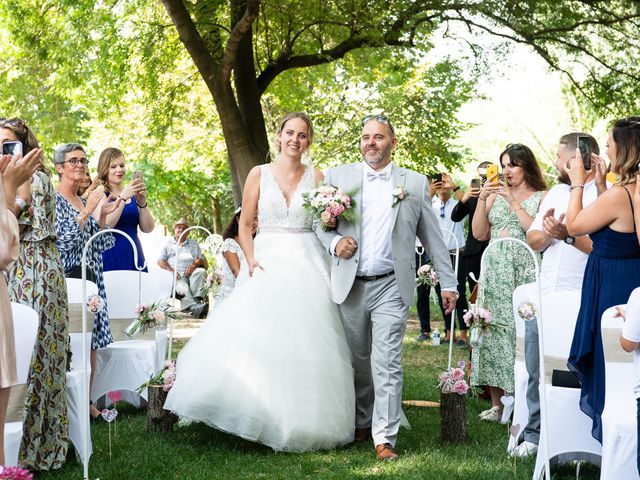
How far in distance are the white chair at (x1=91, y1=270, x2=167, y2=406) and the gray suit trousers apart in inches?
77.0

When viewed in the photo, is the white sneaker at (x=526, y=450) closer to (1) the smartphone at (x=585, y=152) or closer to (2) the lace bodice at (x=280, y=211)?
(1) the smartphone at (x=585, y=152)

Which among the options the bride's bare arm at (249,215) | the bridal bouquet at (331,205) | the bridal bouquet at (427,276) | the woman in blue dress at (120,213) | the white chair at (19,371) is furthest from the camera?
Answer: the bridal bouquet at (427,276)

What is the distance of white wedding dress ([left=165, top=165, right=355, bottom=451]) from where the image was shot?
6.19 metres

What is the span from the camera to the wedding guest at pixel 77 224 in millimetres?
6789

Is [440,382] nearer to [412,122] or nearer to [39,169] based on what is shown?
[39,169]

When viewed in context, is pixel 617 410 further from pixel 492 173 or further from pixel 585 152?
pixel 492 173

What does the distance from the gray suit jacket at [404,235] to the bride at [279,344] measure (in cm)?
32

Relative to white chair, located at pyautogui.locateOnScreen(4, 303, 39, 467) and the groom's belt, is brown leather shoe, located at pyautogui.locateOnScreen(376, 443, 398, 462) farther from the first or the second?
white chair, located at pyautogui.locateOnScreen(4, 303, 39, 467)

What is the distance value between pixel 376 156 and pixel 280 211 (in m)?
0.97

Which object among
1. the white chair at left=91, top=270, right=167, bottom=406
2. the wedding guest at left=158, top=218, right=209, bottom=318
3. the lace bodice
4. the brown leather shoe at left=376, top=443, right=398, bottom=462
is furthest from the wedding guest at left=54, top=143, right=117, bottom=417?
the wedding guest at left=158, top=218, right=209, bottom=318

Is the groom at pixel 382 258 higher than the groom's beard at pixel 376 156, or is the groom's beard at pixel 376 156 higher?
the groom's beard at pixel 376 156

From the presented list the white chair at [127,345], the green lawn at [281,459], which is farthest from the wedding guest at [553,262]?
the white chair at [127,345]

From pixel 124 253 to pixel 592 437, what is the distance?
4688mm

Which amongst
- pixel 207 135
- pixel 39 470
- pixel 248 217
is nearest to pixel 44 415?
pixel 39 470
